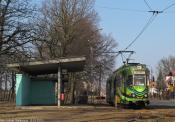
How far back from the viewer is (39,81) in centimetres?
4856

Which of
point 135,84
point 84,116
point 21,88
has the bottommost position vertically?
point 84,116

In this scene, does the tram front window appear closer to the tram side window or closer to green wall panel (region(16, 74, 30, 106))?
the tram side window

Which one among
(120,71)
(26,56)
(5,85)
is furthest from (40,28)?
(5,85)

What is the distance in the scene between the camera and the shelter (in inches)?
1567

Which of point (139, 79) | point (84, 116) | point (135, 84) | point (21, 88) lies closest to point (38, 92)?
point (21, 88)

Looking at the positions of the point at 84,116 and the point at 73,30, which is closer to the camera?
the point at 84,116

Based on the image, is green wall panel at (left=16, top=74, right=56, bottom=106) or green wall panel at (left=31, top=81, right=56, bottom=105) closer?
green wall panel at (left=16, top=74, right=56, bottom=106)

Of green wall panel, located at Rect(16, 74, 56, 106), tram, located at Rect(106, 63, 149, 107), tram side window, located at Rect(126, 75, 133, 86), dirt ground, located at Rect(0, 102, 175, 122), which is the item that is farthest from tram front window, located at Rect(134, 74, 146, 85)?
green wall panel, located at Rect(16, 74, 56, 106)

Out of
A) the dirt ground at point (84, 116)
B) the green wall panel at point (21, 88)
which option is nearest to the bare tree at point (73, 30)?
the green wall panel at point (21, 88)

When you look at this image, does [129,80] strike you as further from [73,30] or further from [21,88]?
[73,30]

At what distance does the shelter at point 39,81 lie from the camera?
39812 mm

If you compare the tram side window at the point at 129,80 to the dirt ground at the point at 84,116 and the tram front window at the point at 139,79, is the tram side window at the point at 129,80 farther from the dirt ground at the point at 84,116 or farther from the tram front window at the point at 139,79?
the dirt ground at the point at 84,116

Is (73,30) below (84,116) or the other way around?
the other way around

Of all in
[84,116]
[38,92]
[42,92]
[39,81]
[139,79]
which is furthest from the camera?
[42,92]
